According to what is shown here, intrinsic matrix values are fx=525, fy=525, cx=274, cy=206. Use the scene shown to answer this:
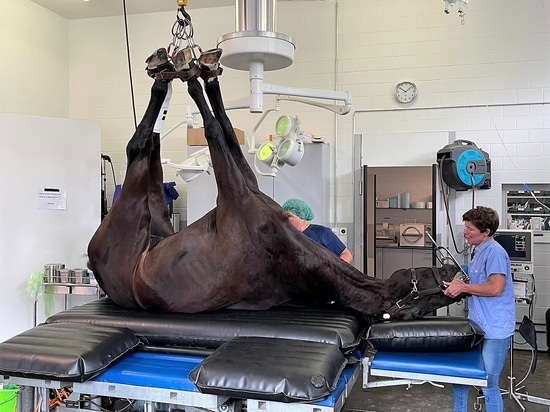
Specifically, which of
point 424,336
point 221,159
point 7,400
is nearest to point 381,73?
point 221,159

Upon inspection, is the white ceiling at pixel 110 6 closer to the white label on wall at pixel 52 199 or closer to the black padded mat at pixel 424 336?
the white label on wall at pixel 52 199

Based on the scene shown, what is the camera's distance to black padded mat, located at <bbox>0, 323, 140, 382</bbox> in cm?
191

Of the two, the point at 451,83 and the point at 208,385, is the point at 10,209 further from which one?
the point at 451,83

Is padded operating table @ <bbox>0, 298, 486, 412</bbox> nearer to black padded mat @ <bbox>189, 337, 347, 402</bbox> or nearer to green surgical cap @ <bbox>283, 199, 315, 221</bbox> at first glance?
black padded mat @ <bbox>189, 337, 347, 402</bbox>

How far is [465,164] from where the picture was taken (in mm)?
5176

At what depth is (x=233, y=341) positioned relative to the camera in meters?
2.03

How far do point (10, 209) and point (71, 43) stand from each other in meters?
3.15

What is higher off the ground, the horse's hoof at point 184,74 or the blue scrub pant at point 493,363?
the horse's hoof at point 184,74

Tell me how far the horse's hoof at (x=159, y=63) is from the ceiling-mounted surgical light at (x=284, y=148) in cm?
108

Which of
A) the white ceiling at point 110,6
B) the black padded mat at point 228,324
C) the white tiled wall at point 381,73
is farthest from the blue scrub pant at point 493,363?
the white ceiling at point 110,6

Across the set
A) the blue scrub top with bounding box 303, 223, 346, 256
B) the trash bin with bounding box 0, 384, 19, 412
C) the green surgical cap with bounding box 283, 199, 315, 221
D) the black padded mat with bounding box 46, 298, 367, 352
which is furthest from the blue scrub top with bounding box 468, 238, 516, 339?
the trash bin with bounding box 0, 384, 19, 412

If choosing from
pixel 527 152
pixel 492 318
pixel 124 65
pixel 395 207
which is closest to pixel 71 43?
pixel 124 65

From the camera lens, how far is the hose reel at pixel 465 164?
517cm

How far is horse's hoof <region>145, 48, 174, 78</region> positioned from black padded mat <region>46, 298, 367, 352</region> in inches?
45.6
